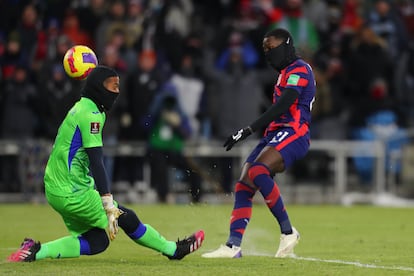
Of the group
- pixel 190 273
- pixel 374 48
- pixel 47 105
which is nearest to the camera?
pixel 190 273

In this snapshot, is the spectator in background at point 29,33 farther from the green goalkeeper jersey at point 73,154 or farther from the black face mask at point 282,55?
the green goalkeeper jersey at point 73,154

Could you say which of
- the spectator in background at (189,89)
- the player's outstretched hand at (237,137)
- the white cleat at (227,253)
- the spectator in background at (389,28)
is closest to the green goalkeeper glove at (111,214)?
the player's outstretched hand at (237,137)

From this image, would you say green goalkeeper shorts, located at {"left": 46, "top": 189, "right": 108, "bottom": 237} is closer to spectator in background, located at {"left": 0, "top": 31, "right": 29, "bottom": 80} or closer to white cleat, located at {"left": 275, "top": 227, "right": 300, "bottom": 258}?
white cleat, located at {"left": 275, "top": 227, "right": 300, "bottom": 258}

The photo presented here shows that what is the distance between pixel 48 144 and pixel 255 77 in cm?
375

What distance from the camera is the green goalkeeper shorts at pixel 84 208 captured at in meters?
10.5

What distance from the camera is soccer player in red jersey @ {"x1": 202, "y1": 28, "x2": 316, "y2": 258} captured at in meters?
11.6

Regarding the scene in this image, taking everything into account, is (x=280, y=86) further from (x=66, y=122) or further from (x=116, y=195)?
(x=116, y=195)

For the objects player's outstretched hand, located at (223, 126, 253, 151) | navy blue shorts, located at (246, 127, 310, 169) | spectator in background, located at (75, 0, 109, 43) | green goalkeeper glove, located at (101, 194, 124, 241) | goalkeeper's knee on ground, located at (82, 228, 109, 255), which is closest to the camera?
green goalkeeper glove, located at (101, 194, 124, 241)

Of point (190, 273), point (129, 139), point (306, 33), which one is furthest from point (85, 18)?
point (190, 273)

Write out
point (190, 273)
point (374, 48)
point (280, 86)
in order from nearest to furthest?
point (190, 273)
point (280, 86)
point (374, 48)

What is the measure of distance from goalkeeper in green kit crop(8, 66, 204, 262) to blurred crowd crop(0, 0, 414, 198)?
9377 mm

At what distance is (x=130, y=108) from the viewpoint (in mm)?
21172

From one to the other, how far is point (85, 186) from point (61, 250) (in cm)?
61

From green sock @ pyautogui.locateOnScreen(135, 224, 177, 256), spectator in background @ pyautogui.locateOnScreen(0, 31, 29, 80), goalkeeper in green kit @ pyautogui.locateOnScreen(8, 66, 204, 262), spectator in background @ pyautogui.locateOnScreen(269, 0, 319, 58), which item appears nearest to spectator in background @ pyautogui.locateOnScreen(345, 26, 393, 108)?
spectator in background @ pyautogui.locateOnScreen(269, 0, 319, 58)
